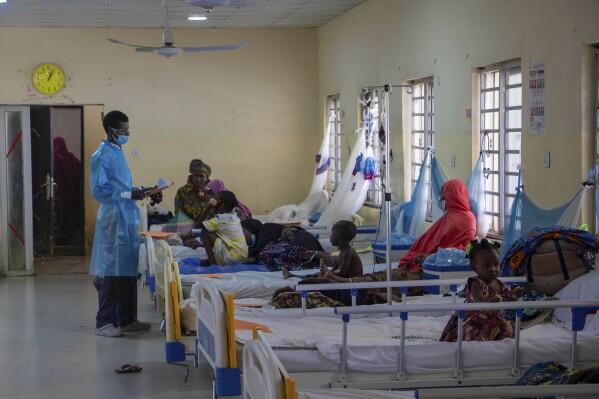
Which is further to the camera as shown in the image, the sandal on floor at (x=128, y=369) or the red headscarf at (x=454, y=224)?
the red headscarf at (x=454, y=224)

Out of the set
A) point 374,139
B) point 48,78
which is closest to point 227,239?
point 374,139

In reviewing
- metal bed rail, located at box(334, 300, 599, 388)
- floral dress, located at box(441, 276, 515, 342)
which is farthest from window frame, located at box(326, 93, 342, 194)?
metal bed rail, located at box(334, 300, 599, 388)

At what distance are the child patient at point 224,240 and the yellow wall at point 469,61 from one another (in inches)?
75.6

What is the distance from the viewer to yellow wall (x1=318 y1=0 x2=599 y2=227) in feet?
18.7

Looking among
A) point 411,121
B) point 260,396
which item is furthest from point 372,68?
point 260,396

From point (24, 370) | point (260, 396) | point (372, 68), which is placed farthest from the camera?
point (372, 68)

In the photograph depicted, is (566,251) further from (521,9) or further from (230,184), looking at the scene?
(230,184)

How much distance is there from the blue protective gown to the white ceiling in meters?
3.33

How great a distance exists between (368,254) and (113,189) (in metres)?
2.74

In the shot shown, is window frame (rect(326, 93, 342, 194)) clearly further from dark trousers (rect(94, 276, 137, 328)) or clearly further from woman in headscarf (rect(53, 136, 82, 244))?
dark trousers (rect(94, 276, 137, 328))

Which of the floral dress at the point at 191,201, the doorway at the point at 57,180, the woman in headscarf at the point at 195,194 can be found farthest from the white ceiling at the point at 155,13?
the floral dress at the point at 191,201

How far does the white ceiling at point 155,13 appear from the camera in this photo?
33.2 feet

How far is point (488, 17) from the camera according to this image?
692 cm

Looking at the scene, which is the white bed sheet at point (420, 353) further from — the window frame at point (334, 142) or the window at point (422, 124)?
the window frame at point (334, 142)
